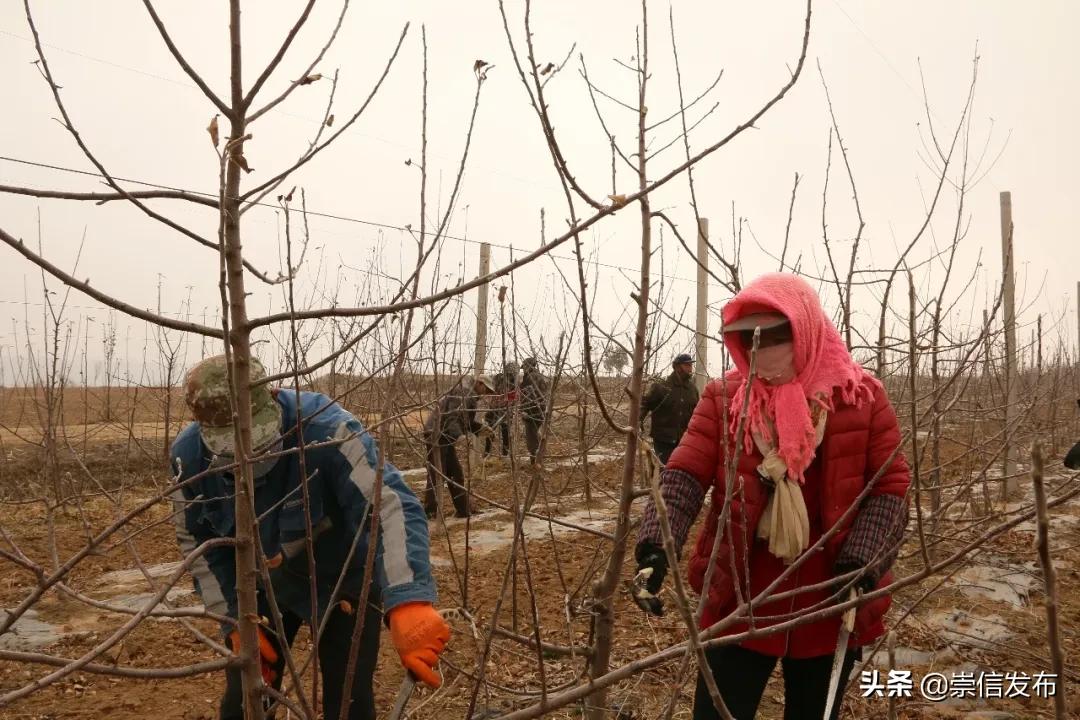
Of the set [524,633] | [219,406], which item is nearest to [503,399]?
[524,633]

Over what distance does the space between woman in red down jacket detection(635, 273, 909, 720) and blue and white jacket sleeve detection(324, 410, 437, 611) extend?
54 cm

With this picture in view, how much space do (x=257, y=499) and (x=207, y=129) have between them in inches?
60.5

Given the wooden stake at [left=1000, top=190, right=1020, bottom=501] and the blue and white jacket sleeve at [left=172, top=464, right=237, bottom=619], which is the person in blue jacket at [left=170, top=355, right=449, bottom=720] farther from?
the wooden stake at [left=1000, top=190, right=1020, bottom=501]

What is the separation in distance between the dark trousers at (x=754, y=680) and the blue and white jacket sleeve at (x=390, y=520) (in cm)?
70

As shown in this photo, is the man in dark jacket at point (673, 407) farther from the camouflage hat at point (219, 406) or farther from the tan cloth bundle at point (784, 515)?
the camouflage hat at point (219, 406)

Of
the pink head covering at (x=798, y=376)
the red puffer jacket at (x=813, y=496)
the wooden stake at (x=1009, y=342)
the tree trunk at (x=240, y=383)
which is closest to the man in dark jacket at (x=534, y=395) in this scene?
the red puffer jacket at (x=813, y=496)

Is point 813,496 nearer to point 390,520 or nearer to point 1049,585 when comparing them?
point 390,520

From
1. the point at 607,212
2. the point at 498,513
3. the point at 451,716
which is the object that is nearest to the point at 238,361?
the point at 607,212

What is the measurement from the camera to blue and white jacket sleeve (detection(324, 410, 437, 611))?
194 centimetres

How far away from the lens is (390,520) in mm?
1996

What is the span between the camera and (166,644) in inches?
173

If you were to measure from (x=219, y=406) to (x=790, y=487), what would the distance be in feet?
4.23

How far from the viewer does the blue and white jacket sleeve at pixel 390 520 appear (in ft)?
6.38

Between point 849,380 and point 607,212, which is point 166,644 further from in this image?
point 607,212
